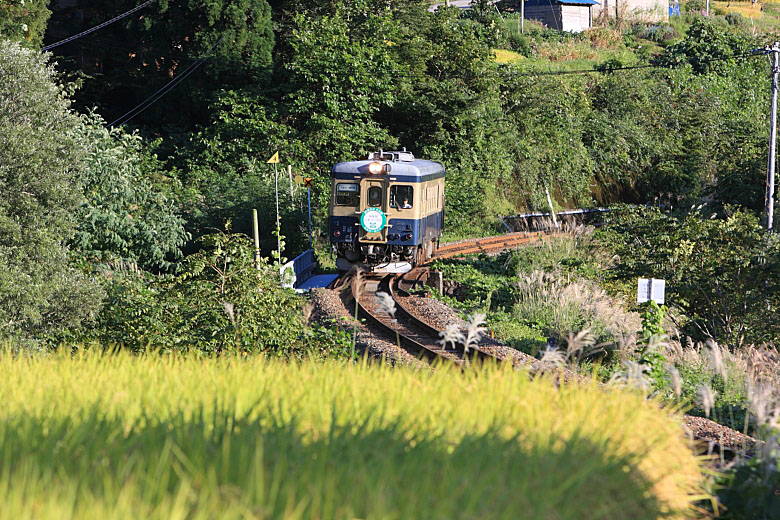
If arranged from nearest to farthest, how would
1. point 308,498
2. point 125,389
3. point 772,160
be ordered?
point 308,498, point 125,389, point 772,160

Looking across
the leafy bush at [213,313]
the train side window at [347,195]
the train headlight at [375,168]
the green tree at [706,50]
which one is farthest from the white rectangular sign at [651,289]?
the green tree at [706,50]

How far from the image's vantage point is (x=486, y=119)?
3541cm

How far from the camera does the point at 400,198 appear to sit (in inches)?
762

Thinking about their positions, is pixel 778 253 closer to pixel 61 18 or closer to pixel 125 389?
pixel 125 389

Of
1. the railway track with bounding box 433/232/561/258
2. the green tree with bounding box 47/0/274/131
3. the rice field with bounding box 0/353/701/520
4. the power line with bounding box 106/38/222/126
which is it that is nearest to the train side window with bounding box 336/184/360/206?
the railway track with bounding box 433/232/561/258

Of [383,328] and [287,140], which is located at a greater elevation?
[287,140]

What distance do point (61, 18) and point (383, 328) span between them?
23.1 meters

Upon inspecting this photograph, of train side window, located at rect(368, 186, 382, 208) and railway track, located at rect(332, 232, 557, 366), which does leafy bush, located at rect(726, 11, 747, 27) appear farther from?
train side window, located at rect(368, 186, 382, 208)

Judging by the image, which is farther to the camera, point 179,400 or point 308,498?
point 179,400

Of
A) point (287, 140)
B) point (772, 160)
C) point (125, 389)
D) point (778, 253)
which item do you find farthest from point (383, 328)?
point (287, 140)

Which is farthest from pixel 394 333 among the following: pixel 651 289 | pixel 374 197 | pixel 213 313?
pixel 374 197

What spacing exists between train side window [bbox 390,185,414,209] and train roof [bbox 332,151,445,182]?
0.85 ft

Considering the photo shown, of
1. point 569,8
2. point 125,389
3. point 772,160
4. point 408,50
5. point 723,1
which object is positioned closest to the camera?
point 125,389

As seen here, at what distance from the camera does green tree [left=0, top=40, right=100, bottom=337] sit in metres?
12.1
